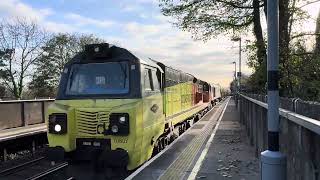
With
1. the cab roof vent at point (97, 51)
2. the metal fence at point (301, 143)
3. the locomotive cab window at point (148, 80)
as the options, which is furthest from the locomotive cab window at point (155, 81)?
the metal fence at point (301, 143)

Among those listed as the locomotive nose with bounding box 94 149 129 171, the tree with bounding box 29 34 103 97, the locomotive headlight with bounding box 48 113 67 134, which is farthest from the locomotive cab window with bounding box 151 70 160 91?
the tree with bounding box 29 34 103 97

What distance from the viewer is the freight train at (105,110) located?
10031 millimetres

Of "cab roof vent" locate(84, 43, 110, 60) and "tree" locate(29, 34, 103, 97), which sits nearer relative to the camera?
"cab roof vent" locate(84, 43, 110, 60)

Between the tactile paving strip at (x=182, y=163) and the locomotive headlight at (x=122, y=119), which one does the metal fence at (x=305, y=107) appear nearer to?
the tactile paving strip at (x=182, y=163)

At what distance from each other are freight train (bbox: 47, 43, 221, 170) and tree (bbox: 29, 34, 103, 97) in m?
49.1

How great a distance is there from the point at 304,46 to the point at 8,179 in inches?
339

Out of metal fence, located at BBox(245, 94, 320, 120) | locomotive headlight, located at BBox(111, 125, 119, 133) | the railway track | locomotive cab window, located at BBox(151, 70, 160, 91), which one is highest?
locomotive cab window, located at BBox(151, 70, 160, 91)

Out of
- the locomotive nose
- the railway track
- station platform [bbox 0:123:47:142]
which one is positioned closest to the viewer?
the locomotive nose

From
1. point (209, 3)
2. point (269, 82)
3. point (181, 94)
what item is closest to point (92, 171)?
point (269, 82)

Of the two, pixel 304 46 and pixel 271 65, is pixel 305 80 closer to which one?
pixel 304 46

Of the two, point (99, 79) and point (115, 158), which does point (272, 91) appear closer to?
point (115, 158)

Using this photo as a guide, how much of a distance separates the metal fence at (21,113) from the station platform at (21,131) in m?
0.21

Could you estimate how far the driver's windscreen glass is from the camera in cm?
1084

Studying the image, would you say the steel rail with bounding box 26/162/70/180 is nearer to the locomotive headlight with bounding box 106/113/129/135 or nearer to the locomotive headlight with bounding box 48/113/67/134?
the locomotive headlight with bounding box 48/113/67/134
